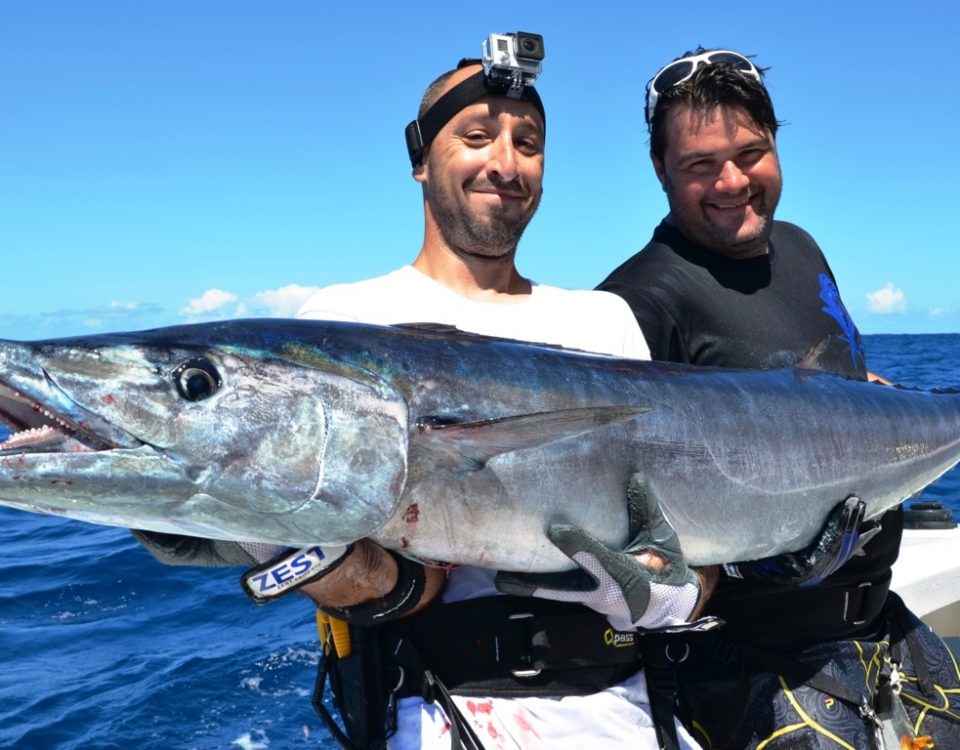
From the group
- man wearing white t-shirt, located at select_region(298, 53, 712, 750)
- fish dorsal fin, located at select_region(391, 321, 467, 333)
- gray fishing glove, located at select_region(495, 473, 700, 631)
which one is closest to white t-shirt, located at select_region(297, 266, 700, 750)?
man wearing white t-shirt, located at select_region(298, 53, 712, 750)

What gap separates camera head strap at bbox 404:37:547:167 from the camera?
11.2 ft

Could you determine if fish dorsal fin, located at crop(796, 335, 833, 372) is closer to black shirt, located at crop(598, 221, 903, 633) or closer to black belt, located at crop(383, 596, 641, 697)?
black shirt, located at crop(598, 221, 903, 633)

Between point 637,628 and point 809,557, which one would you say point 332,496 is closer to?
point 637,628

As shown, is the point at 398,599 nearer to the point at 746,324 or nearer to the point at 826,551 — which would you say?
the point at 826,551

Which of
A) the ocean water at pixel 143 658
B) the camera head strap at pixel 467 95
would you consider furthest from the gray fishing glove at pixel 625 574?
the ocean water at pixel 143 658

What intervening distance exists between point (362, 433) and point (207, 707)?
186 inches

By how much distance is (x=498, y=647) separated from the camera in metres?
2.80

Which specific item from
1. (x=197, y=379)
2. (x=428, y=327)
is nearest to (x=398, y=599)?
(x=428, y=327)

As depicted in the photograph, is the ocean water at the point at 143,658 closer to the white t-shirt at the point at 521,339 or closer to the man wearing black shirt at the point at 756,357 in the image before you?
the man wearing black shirt at the point at 756,357

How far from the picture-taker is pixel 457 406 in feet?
7.92

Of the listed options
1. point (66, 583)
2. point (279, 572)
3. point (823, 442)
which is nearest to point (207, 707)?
point (66, 583)

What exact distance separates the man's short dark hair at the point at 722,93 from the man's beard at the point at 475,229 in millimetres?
968

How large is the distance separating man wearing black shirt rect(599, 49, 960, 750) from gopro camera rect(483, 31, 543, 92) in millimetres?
765

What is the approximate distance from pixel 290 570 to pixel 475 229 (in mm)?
1478
